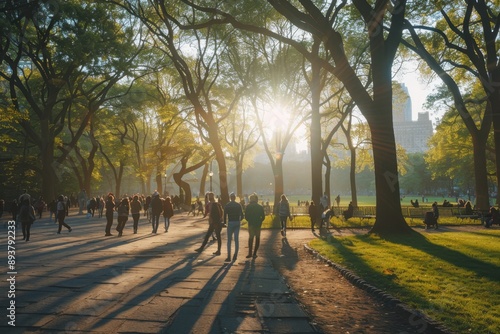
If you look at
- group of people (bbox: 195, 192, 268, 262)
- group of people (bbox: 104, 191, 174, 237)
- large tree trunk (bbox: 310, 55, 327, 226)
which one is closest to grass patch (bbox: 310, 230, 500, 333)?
group of people (bbox: 195, 192, 268, 262)

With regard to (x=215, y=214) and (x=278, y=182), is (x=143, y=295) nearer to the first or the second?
(x=215, y=214)

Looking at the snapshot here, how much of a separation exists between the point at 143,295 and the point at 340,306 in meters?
3.14

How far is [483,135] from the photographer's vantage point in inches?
1045

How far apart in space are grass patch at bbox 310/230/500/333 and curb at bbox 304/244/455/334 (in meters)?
0.12

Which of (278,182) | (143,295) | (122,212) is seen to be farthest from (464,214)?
(143,295)

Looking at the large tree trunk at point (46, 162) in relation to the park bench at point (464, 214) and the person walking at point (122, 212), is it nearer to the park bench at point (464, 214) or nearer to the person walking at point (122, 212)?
the person walking at point (122, 212)

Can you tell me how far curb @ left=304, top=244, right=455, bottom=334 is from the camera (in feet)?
18.1

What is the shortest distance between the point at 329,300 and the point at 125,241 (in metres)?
10.6

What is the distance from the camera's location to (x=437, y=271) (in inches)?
360

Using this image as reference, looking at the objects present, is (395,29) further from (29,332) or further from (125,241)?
(29,332)

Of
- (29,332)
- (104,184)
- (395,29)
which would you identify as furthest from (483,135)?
(104,184)

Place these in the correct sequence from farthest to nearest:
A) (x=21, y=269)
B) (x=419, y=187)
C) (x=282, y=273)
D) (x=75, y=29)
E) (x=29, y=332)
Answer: (x=419, y=187) < (x=75, y=29) < (x=282, y=273) < (x=21, y=269) < (x=29, y=332)

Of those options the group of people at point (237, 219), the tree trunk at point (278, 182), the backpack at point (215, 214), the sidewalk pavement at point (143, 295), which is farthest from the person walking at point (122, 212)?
the tree trunk at point (278, 182)

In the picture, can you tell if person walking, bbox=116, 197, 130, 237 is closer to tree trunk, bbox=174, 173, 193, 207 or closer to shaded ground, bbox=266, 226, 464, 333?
shaded ground, bbox=266, 226, 464, 333
